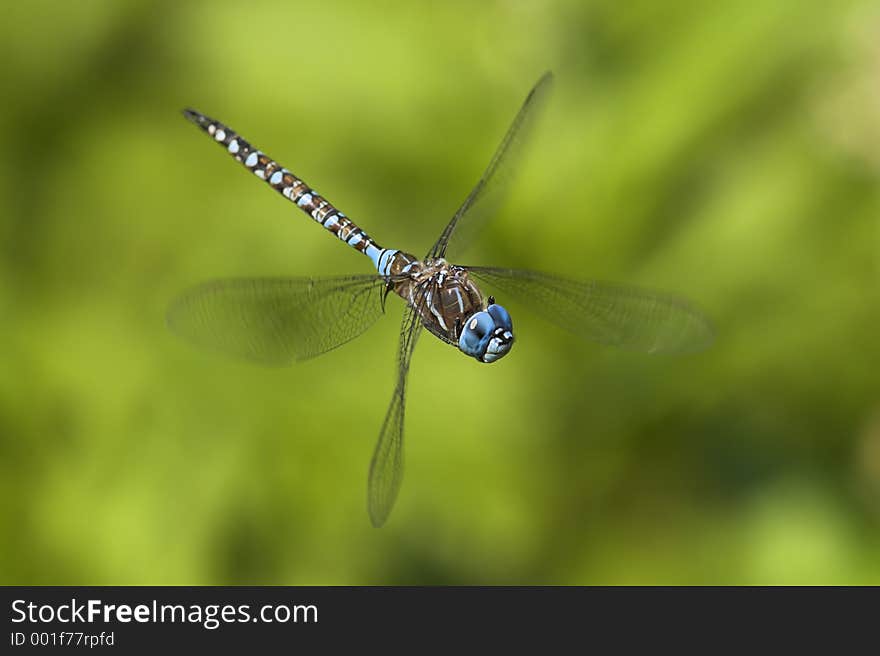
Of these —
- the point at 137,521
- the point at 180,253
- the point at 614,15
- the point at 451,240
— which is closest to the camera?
the point at 451,240

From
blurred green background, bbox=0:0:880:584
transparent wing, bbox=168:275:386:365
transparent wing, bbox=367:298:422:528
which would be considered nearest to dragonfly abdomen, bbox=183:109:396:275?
blurred green background, bbox=0:0:880:584

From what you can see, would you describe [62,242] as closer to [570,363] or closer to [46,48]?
[46,48]

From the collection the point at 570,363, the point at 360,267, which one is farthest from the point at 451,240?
the point at 570,363

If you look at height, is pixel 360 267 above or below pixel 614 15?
below

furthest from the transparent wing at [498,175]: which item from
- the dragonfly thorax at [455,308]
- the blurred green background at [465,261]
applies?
the blurred green background at [465,261]

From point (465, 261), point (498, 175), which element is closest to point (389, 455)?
point (498, 175)

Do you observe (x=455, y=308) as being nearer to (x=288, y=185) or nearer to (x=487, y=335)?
(x=487, y=335)

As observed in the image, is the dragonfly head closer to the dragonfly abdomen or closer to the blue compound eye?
the blue compound eye
